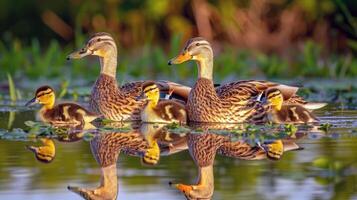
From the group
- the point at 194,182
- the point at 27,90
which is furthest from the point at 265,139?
the point at 27,90

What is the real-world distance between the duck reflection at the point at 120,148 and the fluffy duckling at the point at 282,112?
845mm

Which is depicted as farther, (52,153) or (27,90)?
(27,90)

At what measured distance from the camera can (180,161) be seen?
749cm

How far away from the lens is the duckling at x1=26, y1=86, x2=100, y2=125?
9562 mm

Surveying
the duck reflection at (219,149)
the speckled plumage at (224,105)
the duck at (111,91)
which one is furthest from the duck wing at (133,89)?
the duck reflection at (219,149)

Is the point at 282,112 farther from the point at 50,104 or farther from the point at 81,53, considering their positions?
the point at 81,53

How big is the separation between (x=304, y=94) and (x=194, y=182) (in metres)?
5.39

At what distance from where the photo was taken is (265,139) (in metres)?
8.30

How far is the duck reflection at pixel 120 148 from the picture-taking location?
641cm

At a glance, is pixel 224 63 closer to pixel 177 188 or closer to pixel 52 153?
pixel 52 153

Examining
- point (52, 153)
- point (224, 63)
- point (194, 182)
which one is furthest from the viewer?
point (224, 63)

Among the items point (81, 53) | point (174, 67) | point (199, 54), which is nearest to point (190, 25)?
point (174, 67)

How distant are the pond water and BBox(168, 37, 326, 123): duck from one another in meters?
0.24

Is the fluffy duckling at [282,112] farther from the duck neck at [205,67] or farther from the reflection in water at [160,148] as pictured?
the duck neck at [205,67]
